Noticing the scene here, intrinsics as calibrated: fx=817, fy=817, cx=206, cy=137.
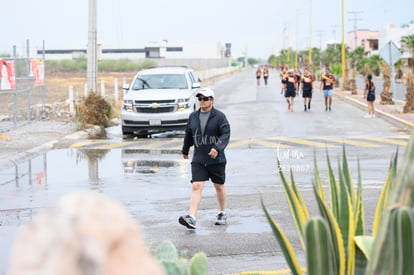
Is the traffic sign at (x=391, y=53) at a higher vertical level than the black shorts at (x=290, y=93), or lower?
higher

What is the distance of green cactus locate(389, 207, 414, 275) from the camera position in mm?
2467

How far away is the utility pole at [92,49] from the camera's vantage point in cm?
2459

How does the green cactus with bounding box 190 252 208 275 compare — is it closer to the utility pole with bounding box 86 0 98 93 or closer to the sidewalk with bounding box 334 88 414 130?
the sidewalk with bounding box 334 88 414 130

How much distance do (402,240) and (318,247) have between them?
0.47 metres

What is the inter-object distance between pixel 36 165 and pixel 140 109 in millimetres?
5957

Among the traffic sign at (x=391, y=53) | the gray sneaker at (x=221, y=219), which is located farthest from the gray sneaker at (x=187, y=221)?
the traffic sign at (x=391, y=53)

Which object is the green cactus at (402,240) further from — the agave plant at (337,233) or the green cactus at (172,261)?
the green cactus at (172,261)

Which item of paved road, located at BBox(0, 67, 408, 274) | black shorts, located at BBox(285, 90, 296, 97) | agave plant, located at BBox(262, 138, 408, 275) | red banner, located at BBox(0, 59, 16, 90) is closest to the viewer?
agave plant, located at BBox(262, 138, 408, 275)

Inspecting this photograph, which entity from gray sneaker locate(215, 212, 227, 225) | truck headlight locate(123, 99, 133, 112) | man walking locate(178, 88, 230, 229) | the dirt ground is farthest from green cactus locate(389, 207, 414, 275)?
the dirt ground

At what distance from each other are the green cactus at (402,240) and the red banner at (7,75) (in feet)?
62.6

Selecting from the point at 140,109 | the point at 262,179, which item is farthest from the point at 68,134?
the point at 262,179

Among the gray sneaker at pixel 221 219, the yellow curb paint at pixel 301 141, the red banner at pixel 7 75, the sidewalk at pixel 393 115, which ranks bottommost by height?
the gray sneaker at pixel 221 219

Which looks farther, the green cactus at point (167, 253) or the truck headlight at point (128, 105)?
the truck headlight at point (128, 105)

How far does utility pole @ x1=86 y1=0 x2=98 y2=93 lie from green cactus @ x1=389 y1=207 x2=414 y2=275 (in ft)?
73.2
